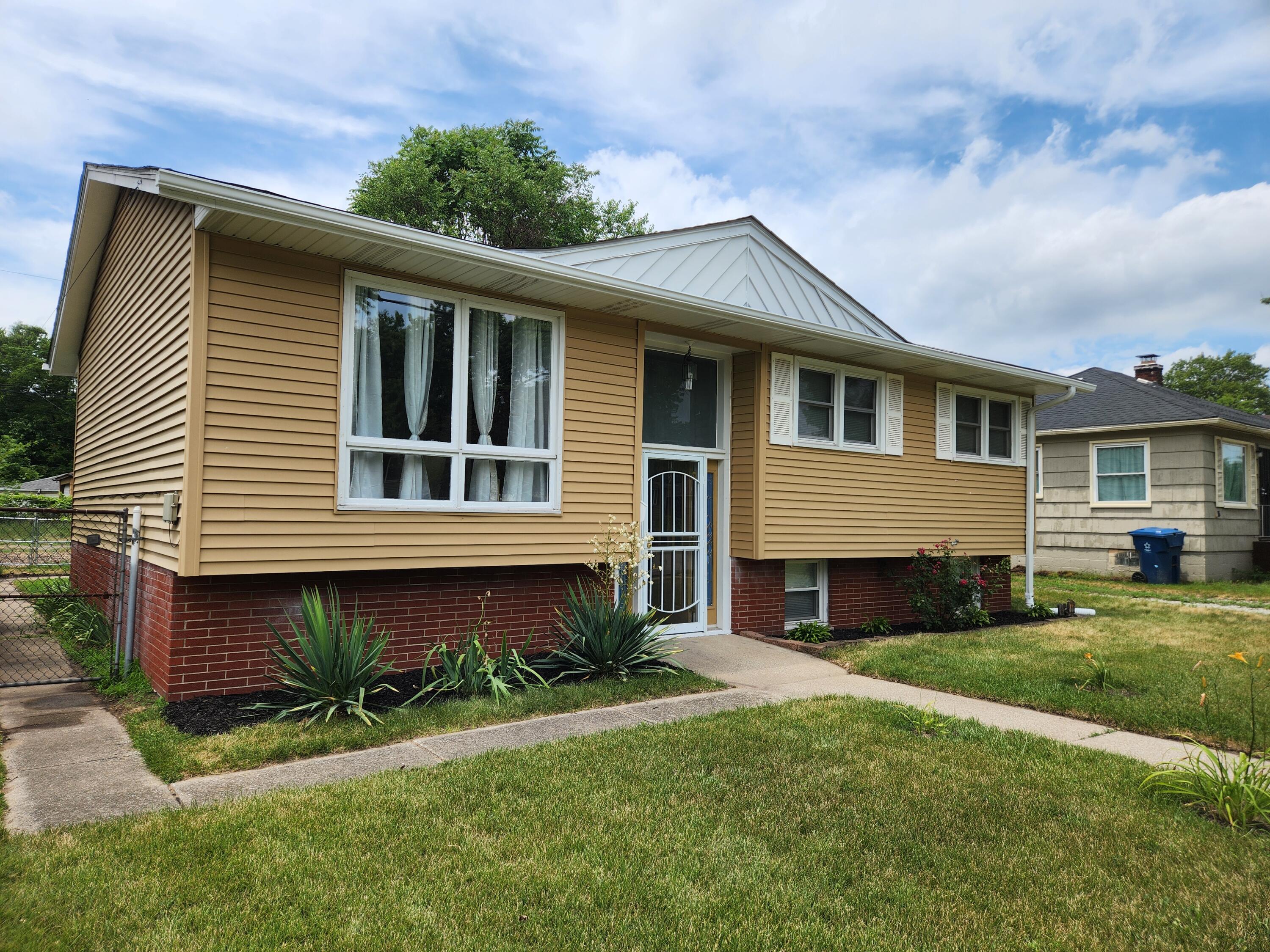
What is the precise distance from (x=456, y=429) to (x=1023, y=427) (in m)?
9.11

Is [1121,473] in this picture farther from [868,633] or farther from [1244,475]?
[868,633]

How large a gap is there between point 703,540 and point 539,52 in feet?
35.2

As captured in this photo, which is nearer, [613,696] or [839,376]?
[613,696]

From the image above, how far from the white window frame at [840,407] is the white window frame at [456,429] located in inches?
125

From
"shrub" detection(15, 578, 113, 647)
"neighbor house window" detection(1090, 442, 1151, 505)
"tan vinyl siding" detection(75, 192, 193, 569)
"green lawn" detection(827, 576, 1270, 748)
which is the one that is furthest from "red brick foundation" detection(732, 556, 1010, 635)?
"neighbor house window" detection(1090, 442, 1151, 505)

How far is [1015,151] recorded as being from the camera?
15023 mm

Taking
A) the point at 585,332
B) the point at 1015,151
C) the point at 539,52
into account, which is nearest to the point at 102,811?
the point at 585,332

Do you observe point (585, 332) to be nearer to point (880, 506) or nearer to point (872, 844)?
point (880, 506)

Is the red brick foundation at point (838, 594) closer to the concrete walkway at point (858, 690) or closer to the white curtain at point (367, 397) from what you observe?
the concrete walkway at point (858, 690)

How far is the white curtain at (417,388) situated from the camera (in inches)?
255

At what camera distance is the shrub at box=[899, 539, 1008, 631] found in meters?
9.99

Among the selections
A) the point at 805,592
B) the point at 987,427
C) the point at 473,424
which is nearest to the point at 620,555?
the point at 473,424

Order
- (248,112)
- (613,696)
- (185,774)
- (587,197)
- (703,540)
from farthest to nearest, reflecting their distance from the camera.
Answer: (587,197)
(248,112)
(703,540)
(613,696)
(185,774)

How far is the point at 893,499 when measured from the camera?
10.1 meters
